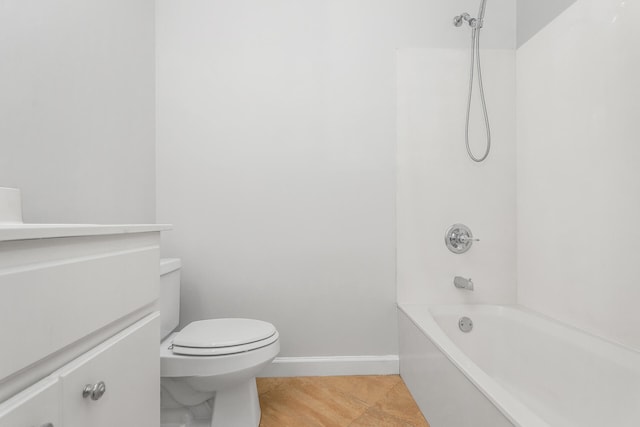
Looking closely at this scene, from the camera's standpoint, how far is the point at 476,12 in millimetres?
1902

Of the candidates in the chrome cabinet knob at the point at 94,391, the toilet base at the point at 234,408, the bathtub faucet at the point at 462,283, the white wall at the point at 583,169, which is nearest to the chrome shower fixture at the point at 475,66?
the white wall at the point at 583,169

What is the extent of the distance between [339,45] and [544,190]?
Answer: 1.30 meters

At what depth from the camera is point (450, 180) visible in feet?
6.29

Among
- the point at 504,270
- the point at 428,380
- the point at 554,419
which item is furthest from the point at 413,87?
the point at 554,419

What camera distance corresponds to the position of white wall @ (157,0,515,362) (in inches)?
72.1

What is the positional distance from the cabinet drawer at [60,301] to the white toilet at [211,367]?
46cm

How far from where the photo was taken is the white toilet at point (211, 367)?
1239 mm

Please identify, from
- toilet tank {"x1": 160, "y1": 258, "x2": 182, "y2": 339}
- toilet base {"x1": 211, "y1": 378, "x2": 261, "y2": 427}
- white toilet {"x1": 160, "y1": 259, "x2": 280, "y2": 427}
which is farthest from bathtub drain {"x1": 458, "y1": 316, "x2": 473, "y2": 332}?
toilet tank {"x1": 160, "y1": 258, "x2": 182, "y2": 339}

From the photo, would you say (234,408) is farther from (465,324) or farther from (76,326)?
(465,324)

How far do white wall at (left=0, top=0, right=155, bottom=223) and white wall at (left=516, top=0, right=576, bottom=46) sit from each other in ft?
6.50

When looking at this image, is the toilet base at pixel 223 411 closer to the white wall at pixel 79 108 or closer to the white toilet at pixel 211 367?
the white toilet at pixel 211 367

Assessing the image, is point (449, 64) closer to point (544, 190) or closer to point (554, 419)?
point (544, 190)

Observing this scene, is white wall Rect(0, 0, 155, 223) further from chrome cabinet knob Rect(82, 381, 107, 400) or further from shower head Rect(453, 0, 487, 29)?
shower head Rect(453, 0, 487, 29)

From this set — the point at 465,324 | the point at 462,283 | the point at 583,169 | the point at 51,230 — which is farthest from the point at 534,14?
the point at 51,230
